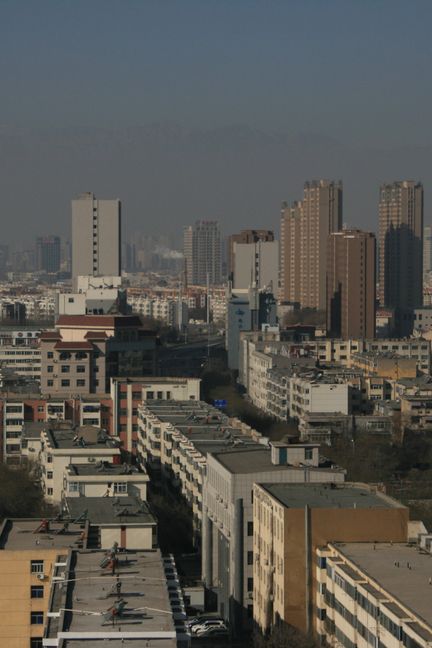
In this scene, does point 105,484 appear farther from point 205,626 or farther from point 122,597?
point 122,597

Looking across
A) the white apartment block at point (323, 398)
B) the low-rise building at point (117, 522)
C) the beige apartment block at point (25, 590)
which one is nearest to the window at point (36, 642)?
the beige apartment block at point (25, 590)

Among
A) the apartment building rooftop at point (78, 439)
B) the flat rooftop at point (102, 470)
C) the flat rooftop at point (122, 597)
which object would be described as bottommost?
the flat rooftop at point (102, 470)

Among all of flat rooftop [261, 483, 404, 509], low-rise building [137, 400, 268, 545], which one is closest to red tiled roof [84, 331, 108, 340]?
low-rise building [137, 400, 268, 545]

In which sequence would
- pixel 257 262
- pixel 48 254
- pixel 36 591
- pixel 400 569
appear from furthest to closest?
pixel 48 254 → pixel 257 262 → pixel 36 591 → pixel 400 569

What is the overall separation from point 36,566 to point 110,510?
7.05 ft

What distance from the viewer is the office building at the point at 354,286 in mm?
37438

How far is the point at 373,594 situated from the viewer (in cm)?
830

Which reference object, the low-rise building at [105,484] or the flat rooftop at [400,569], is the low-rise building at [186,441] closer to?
the low-rise building at [105,484]

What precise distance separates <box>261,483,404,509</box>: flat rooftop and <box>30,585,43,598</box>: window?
1.63m

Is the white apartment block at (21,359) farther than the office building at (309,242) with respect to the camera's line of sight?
No

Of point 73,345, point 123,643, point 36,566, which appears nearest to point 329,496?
point 36,566

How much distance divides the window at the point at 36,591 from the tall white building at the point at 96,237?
35.9 meters

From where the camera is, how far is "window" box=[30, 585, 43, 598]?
29.7 feet

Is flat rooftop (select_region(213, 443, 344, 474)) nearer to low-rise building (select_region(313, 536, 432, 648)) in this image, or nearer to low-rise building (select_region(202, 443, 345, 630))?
low-rise building (select_region(202, 443, 345, 630))
